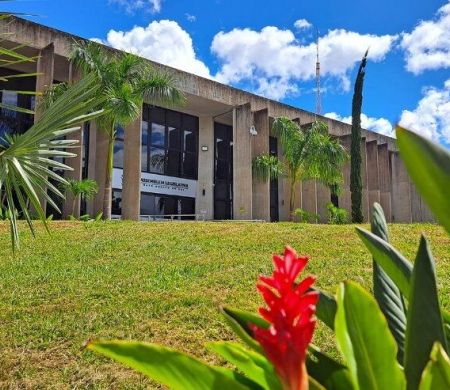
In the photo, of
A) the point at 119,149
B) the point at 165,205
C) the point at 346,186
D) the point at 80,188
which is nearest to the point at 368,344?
the point at 80,188

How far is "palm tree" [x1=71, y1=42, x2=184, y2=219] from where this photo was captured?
631 inches

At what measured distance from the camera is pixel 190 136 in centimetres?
2669

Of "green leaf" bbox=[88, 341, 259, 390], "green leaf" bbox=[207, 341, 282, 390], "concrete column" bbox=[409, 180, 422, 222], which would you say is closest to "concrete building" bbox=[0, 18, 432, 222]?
"concrete column" bbox=[409, 180, 422, 222]

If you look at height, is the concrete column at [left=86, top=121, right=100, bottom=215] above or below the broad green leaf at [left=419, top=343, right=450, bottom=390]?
above

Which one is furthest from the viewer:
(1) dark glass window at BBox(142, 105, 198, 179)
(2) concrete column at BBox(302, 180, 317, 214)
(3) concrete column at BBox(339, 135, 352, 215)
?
(3) concrete column at BBox(339, 135, 352, 215)

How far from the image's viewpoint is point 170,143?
84.4 feet

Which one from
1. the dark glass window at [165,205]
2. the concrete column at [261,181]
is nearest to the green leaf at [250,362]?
the concrete column at [261,181]

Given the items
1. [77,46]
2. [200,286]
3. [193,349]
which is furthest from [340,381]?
[77,46]

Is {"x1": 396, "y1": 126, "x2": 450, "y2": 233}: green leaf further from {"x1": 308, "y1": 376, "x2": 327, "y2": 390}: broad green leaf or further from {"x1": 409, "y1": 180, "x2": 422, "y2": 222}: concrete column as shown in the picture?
{"x1": 409, "y1": 180, "x2": 422, "y2": 222}: concrete column

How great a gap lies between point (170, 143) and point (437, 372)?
25297 mm

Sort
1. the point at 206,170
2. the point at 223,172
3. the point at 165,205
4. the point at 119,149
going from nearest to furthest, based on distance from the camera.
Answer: the point at 119,149
the point at 165,205
the point at 206,170
the point at 223,172

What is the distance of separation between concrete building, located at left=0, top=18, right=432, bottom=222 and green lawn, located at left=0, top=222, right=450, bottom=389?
25.9 ft

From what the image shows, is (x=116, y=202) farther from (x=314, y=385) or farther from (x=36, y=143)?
(x=314, y=385)

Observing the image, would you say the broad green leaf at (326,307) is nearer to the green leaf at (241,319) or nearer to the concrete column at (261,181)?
the green leaf at (241,319)
